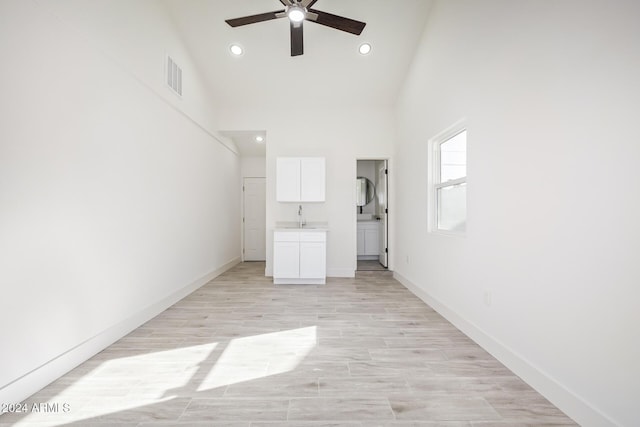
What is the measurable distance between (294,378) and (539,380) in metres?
1.48

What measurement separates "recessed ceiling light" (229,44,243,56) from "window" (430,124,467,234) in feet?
9.48

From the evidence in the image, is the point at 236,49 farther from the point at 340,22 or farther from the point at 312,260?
the point at 312,260

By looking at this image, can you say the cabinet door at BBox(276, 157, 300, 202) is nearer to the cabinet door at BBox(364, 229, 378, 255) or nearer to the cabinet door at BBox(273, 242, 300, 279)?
the cabinet door at BBox(273, 242, 300, 279)

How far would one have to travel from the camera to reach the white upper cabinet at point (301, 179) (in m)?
5.02

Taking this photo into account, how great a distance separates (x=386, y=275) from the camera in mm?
5438

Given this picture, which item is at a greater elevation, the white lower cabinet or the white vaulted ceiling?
the white vaulted ceiling

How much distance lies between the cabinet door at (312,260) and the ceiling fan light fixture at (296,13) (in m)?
2.97

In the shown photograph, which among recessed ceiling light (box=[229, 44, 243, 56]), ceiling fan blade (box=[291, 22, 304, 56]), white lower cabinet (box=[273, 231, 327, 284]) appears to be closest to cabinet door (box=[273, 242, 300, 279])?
white lower cabinet (box=[273, 231, 327, 284])

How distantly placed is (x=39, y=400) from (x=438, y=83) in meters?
4.22

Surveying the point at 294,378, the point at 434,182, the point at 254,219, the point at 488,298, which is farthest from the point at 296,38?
the point at 254,219

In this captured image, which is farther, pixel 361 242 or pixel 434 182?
pixel 361 242

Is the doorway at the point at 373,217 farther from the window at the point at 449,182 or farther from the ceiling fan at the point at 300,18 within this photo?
the ceiling fan at the point at 300,18

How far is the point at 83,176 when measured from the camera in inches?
90.0

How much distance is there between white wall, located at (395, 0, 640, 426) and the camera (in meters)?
1.38
